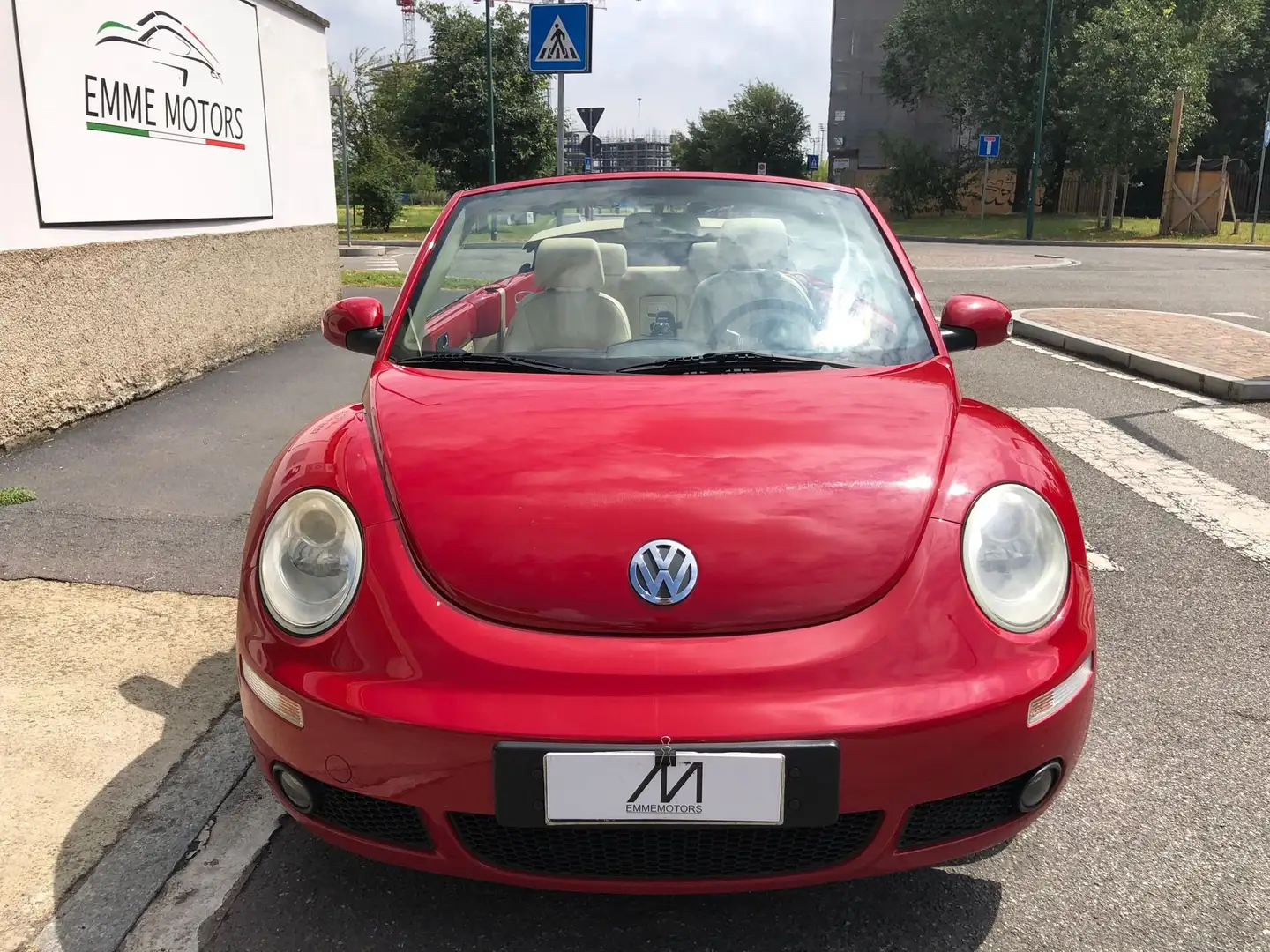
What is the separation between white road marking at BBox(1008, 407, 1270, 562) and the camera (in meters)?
4.44

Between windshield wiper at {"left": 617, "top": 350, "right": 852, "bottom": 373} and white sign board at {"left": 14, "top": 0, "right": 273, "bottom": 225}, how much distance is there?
421cm

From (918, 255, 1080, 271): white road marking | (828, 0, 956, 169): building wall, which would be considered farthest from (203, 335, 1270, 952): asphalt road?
(828, 0, 956, 169): building wall

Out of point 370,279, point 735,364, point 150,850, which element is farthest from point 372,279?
point 150,850

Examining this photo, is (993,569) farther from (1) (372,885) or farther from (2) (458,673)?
(1) (372,885)

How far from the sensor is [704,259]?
297 cm

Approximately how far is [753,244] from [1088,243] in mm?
26543

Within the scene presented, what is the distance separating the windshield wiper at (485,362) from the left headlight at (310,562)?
0.67 m

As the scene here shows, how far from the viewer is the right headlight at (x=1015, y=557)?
1854mm

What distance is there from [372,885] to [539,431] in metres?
0.99

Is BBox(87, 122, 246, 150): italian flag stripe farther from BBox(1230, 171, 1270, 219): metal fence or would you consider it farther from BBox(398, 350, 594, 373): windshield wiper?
BBox(1230, 171, 1270, 219): metal fence

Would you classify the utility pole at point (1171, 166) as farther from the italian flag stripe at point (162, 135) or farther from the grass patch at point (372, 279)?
the italian flag stripe at point (162, 135)

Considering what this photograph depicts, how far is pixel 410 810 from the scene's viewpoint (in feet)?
5.97

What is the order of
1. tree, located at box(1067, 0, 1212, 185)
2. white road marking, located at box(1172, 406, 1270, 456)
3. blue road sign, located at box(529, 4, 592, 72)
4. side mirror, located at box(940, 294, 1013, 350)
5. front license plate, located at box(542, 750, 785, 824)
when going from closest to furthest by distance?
front license plate, located at box(542, 750, 785, 824), side mirror, located at box(940, 294, 1013, 350), white road marking, located at box(1172, 406, 1270, 456), blue road sign, located at box(529, 4, 592, 72), tree, located at box(1067, 0, 1212, 185)

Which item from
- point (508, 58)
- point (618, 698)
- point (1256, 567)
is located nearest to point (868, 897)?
point (618, 698)
